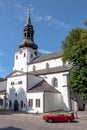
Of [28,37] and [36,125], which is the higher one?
[28,37]

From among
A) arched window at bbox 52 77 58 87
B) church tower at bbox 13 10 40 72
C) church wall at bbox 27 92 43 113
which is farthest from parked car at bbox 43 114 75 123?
church tower at bbox 13 10 40 72

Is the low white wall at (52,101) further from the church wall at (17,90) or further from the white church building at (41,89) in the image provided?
the church wall at (17,90)

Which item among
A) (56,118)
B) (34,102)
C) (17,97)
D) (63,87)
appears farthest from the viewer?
(17,97)

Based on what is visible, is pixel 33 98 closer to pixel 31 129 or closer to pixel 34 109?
pixel 34 109

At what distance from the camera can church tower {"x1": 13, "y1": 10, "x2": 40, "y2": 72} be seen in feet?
201

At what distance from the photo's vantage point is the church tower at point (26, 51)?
61.2 metres

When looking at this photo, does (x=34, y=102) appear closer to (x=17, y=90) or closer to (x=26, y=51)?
(x=17, y=90)

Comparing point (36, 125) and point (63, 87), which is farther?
point (63, 87)

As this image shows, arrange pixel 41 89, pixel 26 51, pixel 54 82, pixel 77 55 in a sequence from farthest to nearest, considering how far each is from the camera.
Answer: pixel 26 51
pixel 54 82
pixel 41 89
pixel 77 55

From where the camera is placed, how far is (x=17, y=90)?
4772cm

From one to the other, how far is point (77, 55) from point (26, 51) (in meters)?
31.2

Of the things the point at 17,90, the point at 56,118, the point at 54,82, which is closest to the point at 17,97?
the point at 17,90

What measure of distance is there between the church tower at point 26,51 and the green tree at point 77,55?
2810cm

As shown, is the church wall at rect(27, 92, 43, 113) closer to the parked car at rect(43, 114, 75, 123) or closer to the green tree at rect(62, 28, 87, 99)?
the green tree at rect(62, 28, 87, 99)
